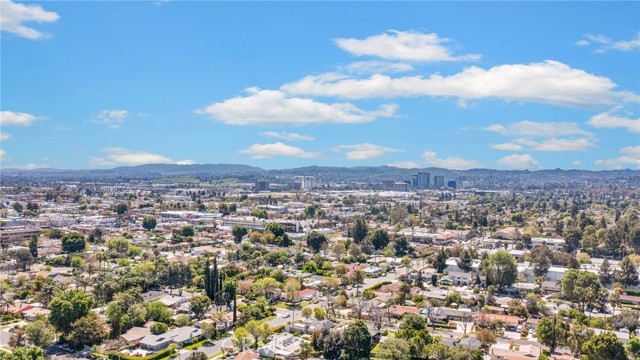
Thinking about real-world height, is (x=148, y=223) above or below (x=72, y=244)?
above

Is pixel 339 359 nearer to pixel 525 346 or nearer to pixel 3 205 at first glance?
pixel 525 346

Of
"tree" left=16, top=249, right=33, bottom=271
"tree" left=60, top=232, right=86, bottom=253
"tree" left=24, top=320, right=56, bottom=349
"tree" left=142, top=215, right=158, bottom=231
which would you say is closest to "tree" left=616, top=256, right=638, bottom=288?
"tree" left=24, top=320, right=56, bottom=349

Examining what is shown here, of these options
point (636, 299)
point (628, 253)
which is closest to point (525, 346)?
point (636, 299)

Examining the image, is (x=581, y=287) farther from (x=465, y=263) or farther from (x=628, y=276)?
(x=465, y=263)

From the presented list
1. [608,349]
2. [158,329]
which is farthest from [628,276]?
[158,329]

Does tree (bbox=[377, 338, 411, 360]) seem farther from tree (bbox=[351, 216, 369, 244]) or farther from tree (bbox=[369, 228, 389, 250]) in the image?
tree (bbox=[351, 216, 369, 244])
